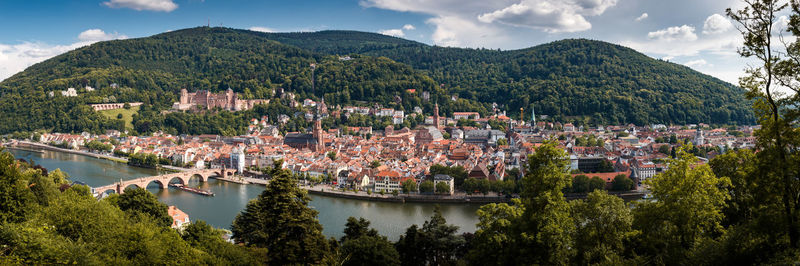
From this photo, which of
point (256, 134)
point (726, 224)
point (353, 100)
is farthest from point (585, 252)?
point (353, 100)

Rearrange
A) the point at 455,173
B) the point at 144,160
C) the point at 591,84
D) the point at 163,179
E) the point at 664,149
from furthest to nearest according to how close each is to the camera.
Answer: the point at 591,84
the point at 144,160
the point at 664,149
the point at 163,179
the point at 455,173

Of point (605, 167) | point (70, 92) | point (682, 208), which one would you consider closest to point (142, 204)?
point (682, 208)

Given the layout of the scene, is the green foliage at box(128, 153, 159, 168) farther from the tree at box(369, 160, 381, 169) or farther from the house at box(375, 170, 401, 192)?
the house at box(375, 170, 401, 192)

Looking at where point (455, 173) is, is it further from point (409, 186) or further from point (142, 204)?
point (142, 204)

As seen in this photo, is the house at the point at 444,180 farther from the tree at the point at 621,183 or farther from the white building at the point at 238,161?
the white building at the point at 238,161

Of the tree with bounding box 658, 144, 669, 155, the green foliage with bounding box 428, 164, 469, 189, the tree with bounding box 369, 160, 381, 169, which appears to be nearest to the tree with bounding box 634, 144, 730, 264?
the green foliage with bounding box 428, 164, 469, 189

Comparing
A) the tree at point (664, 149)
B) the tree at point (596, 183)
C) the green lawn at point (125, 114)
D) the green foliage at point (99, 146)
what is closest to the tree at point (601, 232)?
the tree at point (596, 183)
